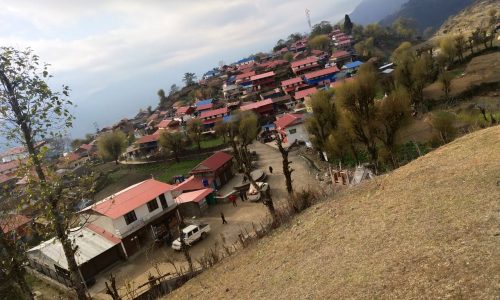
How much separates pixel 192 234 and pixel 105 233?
7.96 meters

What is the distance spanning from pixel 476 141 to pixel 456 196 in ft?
25.2

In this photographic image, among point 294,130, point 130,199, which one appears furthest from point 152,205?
point 294,130

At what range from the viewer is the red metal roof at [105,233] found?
31.0 metres

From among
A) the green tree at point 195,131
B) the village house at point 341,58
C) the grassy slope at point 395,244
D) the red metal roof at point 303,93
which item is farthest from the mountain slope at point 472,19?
the grassy slope at point 395,244

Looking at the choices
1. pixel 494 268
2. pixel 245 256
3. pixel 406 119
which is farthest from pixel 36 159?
pixel 406 119

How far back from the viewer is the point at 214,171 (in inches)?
1781

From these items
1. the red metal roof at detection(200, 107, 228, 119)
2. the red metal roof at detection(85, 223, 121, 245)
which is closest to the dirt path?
the red metal roof at detection(85, 223, 121, 245)

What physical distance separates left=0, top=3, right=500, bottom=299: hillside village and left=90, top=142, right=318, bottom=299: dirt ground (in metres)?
0.15

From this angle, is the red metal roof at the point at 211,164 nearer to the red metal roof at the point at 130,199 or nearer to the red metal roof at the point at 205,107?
the red metal roof at the point at 130,199

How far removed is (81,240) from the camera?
31.5 metres

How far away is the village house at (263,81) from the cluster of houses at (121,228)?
2596 inches

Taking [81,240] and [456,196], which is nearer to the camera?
[456,196]

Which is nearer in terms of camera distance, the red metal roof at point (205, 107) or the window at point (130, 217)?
the window at point (130, 217)

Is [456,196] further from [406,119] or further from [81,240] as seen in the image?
[81,240]
